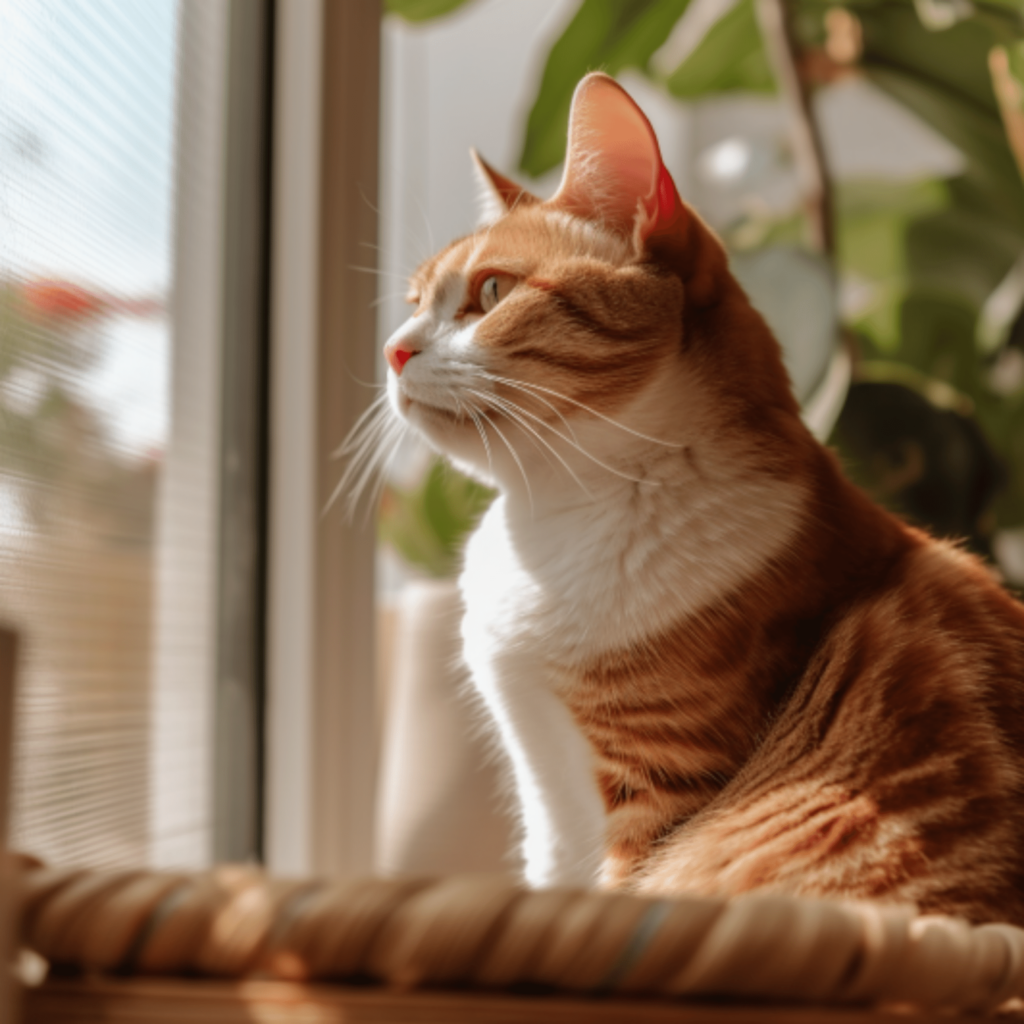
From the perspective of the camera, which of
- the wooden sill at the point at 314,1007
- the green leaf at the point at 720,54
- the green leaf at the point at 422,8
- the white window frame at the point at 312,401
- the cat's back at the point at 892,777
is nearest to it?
the wooden sill at the point at 314,1007

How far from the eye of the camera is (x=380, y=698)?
1.53 m

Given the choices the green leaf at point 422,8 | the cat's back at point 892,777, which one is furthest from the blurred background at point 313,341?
the cat's back at point 892,777

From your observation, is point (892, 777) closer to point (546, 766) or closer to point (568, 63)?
point (546, 766)

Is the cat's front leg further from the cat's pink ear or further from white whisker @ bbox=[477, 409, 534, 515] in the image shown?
the cat's pink ear

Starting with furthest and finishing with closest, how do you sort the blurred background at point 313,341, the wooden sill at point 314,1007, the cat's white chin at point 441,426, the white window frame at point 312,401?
the white window frame at point 312,401 < the cat's white chin at point 441,426 < the blurred background at point 313,341 < the wooden sill at point 314,1007

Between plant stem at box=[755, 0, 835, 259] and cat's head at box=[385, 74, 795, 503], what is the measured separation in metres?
0.88

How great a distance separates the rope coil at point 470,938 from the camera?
35cm

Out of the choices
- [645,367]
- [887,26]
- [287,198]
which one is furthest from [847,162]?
[645,367]

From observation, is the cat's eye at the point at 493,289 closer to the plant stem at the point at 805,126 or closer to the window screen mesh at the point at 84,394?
the window screen mesh at the point at 84,394

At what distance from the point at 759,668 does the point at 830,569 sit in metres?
0.11

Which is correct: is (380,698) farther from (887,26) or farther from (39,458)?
(887,26)

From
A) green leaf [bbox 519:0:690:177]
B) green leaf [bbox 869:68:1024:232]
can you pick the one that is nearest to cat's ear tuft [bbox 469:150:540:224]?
green leaf [bbox 519:0:690:177]

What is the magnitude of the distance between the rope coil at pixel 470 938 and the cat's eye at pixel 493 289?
2.03 ft

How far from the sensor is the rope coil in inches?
13.8
